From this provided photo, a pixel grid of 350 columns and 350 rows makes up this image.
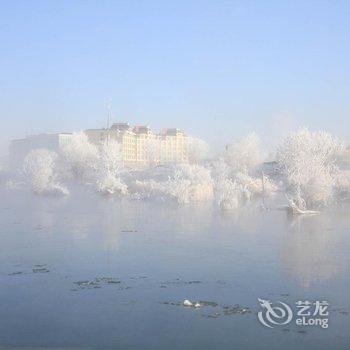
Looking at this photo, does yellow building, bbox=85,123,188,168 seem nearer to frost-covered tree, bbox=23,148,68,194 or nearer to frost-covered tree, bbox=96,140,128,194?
frost-covered tree, bbox=96,140,128,194

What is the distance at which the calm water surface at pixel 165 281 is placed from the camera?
5.86 metres

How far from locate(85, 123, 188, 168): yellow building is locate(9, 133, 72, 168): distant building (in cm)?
449

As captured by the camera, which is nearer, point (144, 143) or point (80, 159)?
point (80, 159)

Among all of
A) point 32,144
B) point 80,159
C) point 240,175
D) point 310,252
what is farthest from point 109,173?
point 32,144

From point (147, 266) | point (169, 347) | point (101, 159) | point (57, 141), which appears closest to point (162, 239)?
point (147, 266)

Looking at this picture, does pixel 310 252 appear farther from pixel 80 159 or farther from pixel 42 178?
pixel 80 159

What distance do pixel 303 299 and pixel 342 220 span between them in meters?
9.88

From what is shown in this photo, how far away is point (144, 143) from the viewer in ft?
182

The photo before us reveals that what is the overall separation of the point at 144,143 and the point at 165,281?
47.6 m

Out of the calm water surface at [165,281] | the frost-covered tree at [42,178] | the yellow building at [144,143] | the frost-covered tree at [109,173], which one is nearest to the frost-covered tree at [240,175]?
the frost-covered tree at [109,173]

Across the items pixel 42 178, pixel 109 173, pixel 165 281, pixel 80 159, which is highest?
pixel 80 159

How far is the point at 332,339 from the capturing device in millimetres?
5734

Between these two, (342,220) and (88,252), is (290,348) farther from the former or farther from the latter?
(342,220)

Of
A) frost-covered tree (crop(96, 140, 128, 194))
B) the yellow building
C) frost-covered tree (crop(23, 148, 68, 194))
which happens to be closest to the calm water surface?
frost-covered tree (crop(96, 140, 128, 194))
